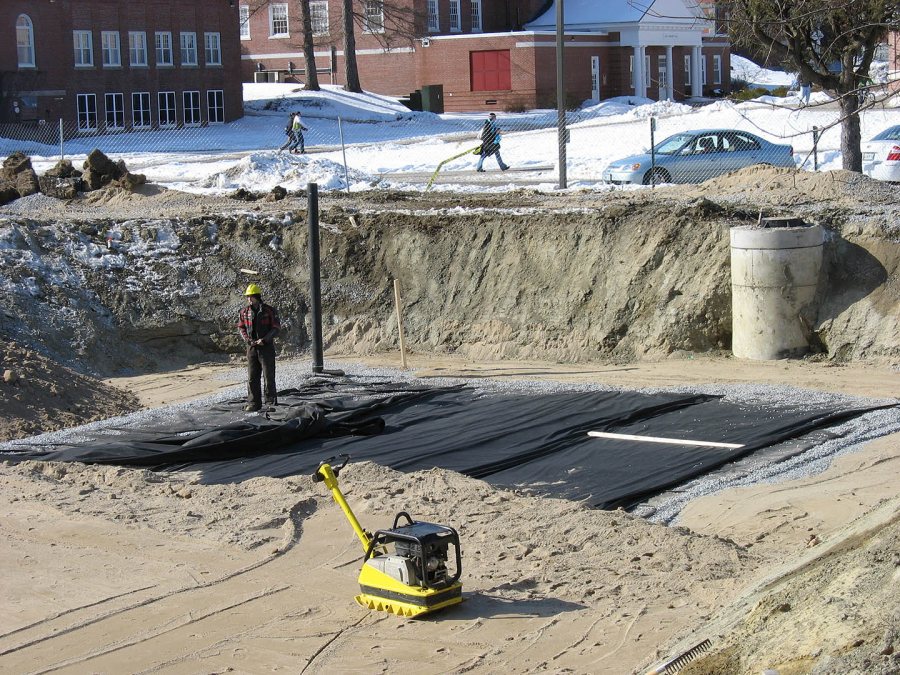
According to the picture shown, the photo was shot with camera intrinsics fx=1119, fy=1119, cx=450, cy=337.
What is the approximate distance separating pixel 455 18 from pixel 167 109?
17.1 metres

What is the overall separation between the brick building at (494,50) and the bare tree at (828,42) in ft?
107

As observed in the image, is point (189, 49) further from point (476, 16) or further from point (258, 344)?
point (258, 344)

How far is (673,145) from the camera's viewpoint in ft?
82.2

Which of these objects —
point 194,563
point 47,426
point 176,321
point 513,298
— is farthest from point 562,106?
point 194,563

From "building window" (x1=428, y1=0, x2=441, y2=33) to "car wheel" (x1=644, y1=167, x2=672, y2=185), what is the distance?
120 feet

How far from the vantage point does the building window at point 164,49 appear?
50.1m

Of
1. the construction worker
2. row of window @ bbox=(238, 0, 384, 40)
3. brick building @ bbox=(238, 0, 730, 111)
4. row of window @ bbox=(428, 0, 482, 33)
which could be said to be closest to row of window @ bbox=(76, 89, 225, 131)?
row of window @ bbox=(238, 0, 384, 40)

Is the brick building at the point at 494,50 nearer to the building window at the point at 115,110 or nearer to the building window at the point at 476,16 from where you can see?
the building window at the point at 476,16

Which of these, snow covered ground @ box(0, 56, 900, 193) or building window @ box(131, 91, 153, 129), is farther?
building window @ box(131, 91, 153, 129)

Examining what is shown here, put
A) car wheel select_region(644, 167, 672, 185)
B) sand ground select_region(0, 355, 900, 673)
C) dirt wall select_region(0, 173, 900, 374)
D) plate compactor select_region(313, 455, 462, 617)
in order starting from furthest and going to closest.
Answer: car wheel select_region(644, 167, 672, 185) → dirt wall select_region(0, 173, 900, 374) → plate compactor select_region(313, 455, 462, 617) → sand ground select_region(0, 355, 900, 673)

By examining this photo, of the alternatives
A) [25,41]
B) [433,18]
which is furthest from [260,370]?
[433,18]

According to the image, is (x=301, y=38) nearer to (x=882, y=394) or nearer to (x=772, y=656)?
(x=882, y=394)

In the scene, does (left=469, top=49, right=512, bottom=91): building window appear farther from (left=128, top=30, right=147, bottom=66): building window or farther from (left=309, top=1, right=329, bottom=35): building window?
(left=128, top=30, right=147, bottom=66): building window

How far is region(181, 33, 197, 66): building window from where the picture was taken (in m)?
50.8
